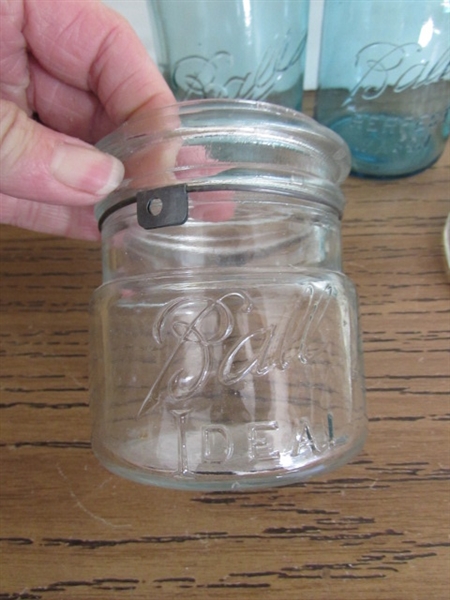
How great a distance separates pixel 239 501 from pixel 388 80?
475mm

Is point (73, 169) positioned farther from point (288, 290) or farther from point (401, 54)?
point (401, 54)

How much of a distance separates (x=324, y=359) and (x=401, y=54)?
364 millimetres

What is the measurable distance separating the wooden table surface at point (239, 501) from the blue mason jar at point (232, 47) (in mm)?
254

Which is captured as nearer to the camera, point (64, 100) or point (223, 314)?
point (223, 314)

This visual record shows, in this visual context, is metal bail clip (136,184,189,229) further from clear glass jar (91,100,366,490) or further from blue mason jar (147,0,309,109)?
blue mason jar (147,0,309,109)

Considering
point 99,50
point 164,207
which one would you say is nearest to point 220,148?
point 164,207

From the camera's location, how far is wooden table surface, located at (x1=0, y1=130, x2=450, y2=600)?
0.46 metres

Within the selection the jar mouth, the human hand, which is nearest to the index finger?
the human hand

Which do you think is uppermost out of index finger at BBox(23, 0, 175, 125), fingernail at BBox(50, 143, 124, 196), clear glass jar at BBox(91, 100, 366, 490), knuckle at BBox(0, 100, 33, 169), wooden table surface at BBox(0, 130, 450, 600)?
index finger at BBox(23, 0, 175, 125)

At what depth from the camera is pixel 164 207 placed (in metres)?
0.41

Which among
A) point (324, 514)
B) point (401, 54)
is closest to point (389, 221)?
point (401, 54)

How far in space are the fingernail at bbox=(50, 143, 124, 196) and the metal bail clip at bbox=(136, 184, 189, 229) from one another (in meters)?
0.03

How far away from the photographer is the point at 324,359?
43 centimetres

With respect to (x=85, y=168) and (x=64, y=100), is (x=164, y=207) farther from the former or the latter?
(x=64, y=100)
